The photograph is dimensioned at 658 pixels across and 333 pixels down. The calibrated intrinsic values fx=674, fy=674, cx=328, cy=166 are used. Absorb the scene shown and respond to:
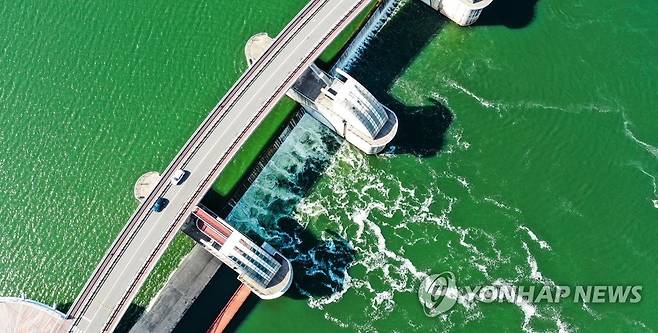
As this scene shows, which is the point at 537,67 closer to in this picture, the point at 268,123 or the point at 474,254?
the point at 474,254

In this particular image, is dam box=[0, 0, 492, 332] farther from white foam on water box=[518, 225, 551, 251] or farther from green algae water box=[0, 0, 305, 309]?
white foam on water box=[518, 225, 551, 251]

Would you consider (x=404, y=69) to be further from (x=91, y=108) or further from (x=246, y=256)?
(x=91, y=108)

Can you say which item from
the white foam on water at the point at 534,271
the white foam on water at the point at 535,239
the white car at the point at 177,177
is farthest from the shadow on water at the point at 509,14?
the white car at the point at 177,177

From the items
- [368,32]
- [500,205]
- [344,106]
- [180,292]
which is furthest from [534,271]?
[180,292]

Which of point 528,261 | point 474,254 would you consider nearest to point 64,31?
point 474,254

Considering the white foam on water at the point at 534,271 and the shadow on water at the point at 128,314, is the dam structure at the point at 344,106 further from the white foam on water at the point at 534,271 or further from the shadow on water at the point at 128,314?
the shadow on water at the point at 128,314

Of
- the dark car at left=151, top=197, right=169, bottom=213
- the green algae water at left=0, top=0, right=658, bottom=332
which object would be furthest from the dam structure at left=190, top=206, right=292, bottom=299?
the dark car at left=151, top=197, right=169, bottom=213

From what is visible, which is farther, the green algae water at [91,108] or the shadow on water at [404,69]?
the shadow on water at [404,69]
